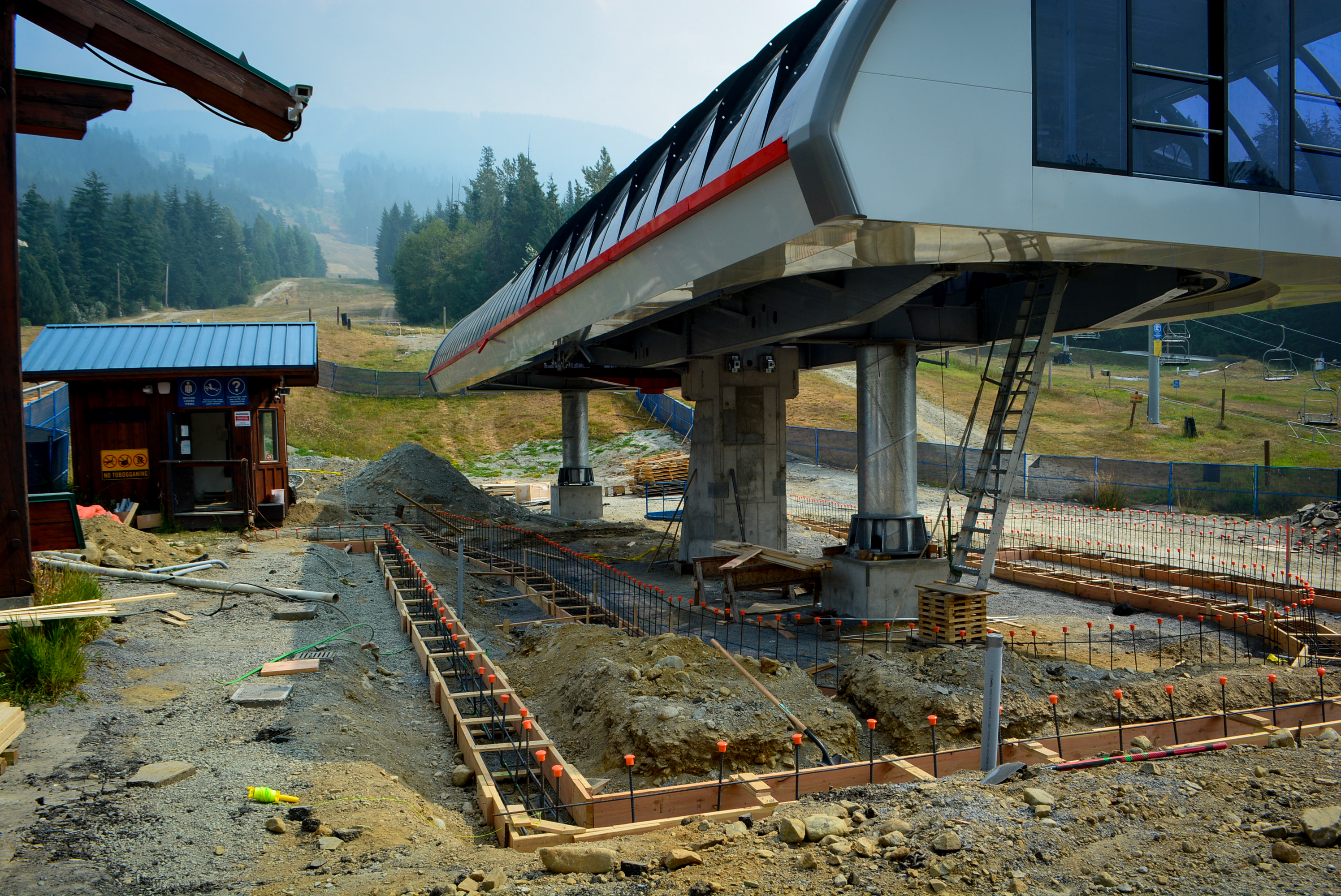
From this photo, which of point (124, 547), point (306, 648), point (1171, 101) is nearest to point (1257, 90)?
point (1171, 101)

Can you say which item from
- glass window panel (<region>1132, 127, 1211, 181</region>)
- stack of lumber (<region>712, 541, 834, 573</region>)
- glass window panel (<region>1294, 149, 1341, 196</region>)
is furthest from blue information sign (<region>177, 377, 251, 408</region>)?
glass window panel (<region>1294, 149, 1341, 196</region>)

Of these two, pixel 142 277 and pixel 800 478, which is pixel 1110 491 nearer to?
pixel 800 478

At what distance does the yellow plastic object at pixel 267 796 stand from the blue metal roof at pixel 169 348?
16417 mm

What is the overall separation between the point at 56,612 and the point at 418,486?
25.1 meters

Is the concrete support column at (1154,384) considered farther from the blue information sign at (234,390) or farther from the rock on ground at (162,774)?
the rock on ground at (162,774)

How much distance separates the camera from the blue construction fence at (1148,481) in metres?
27.7

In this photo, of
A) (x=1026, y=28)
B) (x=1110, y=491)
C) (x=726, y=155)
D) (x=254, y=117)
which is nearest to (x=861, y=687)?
(x=726, y=155)

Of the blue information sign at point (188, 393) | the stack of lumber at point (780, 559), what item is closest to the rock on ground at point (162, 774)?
the stack of lumber at point (780, 559)

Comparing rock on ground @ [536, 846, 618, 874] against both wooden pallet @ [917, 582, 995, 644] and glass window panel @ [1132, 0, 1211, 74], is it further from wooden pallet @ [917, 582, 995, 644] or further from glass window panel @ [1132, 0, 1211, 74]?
wooden pallet @ [917, 582, 995, 644]

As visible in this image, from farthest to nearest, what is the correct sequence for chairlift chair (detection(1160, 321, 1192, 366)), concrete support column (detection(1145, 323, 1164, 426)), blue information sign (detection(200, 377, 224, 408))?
chairlift chair (detection(1160, 321, 1192, 366)) < concrete support column (detection(1145, 323, 1164, 426)) < blue information sign (detection(200, 377, 224, 408))

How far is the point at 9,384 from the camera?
7.91 metres

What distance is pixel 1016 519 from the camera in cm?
3005

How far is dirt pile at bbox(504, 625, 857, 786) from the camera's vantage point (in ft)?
24.3

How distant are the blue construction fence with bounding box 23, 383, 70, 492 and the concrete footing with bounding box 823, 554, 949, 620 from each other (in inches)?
733
